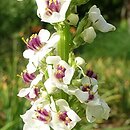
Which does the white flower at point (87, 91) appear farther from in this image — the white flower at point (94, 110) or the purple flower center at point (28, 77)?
the purple flower center at point (28, 77)

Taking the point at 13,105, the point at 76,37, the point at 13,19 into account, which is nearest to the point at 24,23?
the point at 13,19

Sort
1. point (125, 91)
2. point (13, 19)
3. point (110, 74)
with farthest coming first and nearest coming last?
1. point (13, 19)
2. point (110, 74)
3. point (125, 91)

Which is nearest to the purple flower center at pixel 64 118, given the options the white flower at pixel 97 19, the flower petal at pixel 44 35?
the flower petal at pixel 44 35

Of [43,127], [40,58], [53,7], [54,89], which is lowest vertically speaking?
[43,127]

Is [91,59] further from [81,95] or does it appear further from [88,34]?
[81,95]

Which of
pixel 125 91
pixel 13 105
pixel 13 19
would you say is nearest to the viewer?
pixel 13 105

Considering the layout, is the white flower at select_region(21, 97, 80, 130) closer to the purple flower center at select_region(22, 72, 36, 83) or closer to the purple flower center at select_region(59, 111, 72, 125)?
the purple flower center at select_region(59, 111, 72, 125)

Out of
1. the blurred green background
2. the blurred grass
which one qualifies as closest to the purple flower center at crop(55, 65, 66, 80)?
the blurred grass

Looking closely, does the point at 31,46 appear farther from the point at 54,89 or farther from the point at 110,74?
the point at 110,74
